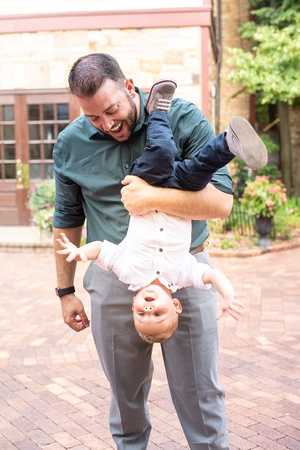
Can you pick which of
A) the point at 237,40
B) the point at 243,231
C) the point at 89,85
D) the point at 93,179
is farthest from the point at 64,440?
the point at 237,40

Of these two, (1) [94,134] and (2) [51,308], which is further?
(2) [51,308]

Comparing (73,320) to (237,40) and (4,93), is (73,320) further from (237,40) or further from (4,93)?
(237,40)

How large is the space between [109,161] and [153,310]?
687 mm

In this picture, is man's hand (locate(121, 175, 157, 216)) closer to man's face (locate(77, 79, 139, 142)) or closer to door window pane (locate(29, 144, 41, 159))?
man's face (locate(77, 79, 139, 142))

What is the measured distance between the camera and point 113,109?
2102 millimetres

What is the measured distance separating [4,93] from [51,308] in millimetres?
5902

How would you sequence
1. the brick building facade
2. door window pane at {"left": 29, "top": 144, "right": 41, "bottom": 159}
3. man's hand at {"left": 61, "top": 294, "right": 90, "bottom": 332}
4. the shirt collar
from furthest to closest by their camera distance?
door window pane at {"left": 29, "top": 144, "right": 41, "bottom": 159}, the brick building facade, man's hand at {"left": 61, "top": 294, "right": 90, "bottom": 332}, the shirt collar

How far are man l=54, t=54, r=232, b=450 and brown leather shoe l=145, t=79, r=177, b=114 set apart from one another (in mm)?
73

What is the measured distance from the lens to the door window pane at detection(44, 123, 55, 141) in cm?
1049

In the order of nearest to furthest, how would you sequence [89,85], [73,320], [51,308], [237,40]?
[89,85]
[73,320]
[51,308]
[237,40]

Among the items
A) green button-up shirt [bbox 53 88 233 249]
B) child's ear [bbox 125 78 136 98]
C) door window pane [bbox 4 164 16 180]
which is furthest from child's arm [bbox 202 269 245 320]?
door window pane [bbox 4 164 16 180]

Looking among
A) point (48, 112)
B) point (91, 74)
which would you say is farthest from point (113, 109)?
point (48, 112)

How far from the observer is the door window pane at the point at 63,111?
33.9 feet

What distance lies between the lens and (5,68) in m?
10.2
